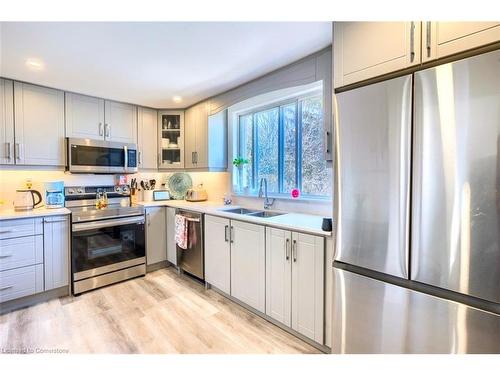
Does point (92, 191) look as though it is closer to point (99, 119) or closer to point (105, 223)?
point (105, 223)

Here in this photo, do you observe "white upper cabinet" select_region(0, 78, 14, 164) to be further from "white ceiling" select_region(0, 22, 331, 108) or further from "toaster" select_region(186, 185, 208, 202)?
"toaster" select_region(186, 185, 208, 202)

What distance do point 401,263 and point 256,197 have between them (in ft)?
6.27

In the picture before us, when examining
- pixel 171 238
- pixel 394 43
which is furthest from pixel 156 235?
pixel 394 43

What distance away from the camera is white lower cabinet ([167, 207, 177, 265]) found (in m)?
3.17

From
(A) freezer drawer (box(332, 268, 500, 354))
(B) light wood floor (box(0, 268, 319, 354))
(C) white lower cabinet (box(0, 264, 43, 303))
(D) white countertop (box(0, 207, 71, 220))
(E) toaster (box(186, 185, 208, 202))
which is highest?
(E) toaster (box(186, 185, 208, 202))

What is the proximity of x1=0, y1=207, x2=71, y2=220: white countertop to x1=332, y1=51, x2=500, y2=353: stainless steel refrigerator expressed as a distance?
270 centimetres

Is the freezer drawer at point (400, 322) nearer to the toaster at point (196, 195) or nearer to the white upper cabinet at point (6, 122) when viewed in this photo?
the toaster at point (196, 195)

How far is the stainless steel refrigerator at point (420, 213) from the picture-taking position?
997 mm

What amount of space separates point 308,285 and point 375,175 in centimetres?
94

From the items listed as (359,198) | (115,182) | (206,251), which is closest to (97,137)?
(115,182)

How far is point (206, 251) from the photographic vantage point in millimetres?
2686

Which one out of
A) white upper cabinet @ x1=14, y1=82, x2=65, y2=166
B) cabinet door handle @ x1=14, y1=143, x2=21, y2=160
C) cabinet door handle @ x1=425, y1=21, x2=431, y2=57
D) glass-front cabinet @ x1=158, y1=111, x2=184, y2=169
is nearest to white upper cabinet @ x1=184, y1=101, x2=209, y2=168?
glass-front cabinet @ x1=158, y1=111, x2=184, y2=169

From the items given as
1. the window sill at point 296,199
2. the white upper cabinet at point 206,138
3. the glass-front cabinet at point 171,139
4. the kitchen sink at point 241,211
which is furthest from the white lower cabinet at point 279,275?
the glass-front cabinet at point 171,139

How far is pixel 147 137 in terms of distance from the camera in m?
3.53
